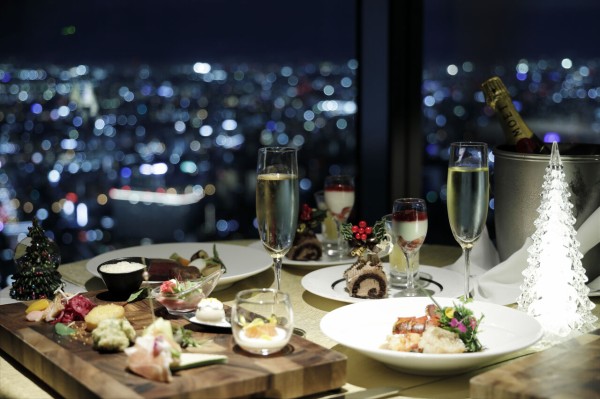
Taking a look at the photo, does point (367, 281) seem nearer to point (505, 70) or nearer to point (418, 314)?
point (418, 314)

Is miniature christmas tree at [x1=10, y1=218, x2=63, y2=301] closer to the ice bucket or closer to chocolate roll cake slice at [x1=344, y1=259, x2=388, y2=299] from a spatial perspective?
chocolate roll cake slice at [x1=344, y1=259, x2=388, y2=299]

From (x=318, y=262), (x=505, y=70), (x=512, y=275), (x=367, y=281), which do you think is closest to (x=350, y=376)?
(x=367, y=281)

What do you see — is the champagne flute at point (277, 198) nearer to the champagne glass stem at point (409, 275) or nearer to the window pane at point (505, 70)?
the champagne glass stem at point (409, 275)

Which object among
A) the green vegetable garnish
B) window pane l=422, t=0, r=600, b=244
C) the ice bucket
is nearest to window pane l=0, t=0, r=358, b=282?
window pane l=422, t=0, r=600, b=244

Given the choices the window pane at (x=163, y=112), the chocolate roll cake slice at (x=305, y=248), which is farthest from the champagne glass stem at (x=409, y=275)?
the window pane at (x=163, y=112)

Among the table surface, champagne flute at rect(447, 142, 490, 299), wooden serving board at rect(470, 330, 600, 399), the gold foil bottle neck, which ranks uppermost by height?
the gold foil bottle neck

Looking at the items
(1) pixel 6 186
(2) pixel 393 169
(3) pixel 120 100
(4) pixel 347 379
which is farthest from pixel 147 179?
(4) pixel 347 379

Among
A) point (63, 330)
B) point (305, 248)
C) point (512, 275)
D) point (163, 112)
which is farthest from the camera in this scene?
point (163, 112)
